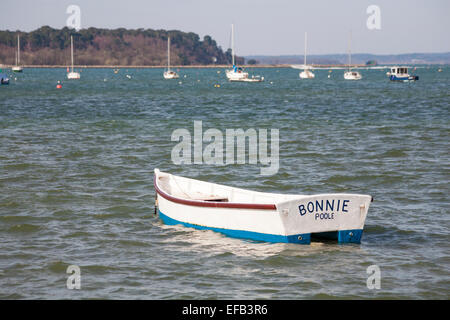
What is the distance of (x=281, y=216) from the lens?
16359 mm

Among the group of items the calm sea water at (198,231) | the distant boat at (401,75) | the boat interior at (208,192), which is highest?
the distant boat at (401,75)

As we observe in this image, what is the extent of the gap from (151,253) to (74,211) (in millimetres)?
5560

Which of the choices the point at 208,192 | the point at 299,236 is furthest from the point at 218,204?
the point at 208,192

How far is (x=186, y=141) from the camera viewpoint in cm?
4072

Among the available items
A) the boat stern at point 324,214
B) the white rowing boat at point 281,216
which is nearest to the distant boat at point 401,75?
the white rowing boat at point 281,216

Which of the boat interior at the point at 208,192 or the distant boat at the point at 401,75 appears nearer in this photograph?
the boat interior at the point at 208,192

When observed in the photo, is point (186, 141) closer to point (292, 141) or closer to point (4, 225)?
point (292, 141)

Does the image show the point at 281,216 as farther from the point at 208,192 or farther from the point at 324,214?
the point at 208,192

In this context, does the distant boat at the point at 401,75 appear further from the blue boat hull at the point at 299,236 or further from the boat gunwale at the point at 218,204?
the blue boat hull at the point at 299,236

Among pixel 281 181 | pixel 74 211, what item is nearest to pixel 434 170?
pixel 281 181

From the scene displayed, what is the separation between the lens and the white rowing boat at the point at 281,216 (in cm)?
1619

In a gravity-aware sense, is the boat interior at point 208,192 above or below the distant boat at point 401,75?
below

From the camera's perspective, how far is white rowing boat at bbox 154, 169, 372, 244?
16.2 metres

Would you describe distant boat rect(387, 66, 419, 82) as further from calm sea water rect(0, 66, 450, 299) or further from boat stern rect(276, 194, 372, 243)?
boat stern rect(276, 194, 372, 243)
